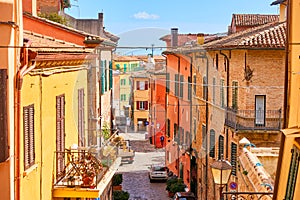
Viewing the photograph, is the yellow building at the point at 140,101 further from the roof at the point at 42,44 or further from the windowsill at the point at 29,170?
the windowsill at the point at 29,170

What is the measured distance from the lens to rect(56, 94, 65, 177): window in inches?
495

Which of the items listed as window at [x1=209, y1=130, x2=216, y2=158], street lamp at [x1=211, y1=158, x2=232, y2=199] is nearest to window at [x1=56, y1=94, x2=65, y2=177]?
street lamp at [x1=211, y1=158, x2=232, y2=199]

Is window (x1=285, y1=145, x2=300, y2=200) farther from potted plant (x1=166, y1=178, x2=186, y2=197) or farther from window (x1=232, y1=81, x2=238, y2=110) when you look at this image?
potted plant (x1=166, y1=178, x2=186, y2=197)

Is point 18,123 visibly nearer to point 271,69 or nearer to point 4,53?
point 4,53

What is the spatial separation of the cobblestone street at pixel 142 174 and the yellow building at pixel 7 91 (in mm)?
23666

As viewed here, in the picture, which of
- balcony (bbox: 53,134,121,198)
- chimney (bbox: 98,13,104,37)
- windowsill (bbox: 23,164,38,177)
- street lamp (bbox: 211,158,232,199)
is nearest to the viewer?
windowsill (bbox: 23,164,38,177)

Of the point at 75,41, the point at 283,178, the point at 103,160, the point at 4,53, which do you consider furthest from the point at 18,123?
the point at 75,41

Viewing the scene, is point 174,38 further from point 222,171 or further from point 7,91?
point 7,91

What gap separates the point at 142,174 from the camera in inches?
1606

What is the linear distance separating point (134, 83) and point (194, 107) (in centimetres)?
2756

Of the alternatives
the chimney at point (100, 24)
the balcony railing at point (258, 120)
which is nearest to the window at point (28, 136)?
the balcony railing at point (258, 120)

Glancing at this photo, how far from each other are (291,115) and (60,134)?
6729 mm

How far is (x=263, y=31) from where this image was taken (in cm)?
2505

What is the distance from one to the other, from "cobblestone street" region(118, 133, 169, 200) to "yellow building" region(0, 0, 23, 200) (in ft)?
77.6
